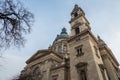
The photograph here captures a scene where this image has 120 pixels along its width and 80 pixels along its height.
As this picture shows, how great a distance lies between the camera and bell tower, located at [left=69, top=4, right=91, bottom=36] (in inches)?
1012

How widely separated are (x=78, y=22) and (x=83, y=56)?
864cm

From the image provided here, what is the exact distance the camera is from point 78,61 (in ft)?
68.9

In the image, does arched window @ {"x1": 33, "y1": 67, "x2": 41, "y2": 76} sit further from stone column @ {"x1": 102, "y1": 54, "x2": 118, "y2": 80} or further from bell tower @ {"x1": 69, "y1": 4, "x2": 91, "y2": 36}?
stone column @ {"x1": 102, "y1": 54, "x2": 118, "y2": 80}

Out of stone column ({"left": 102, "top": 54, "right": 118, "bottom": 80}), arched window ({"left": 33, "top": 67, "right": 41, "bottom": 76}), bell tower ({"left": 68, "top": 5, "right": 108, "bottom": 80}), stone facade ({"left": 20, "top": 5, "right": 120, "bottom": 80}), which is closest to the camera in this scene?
bell tower ({"left": 68, "top": 5, "right": 108, "bottom": 80})

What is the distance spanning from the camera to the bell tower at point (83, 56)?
18.7 metres

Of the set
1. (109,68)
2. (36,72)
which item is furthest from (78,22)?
(36,72)

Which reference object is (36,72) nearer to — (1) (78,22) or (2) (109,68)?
(1) (78,22)

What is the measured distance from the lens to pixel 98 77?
1714 cm

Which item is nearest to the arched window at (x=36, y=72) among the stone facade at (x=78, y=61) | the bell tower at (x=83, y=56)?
→ the stone facade at (x=78, y=61)

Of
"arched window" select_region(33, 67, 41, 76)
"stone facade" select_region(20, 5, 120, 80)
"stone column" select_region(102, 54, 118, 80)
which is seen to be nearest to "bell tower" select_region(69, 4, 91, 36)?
"stone facade" select_region(20, 5, 120, 80)

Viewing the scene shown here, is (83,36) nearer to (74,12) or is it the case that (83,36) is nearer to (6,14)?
(74,12)

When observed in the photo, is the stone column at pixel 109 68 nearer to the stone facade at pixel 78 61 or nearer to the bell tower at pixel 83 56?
the stone facade at pixel 78 61

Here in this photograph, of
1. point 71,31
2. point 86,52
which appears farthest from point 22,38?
point 71,31

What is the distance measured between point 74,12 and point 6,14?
2426 cm
